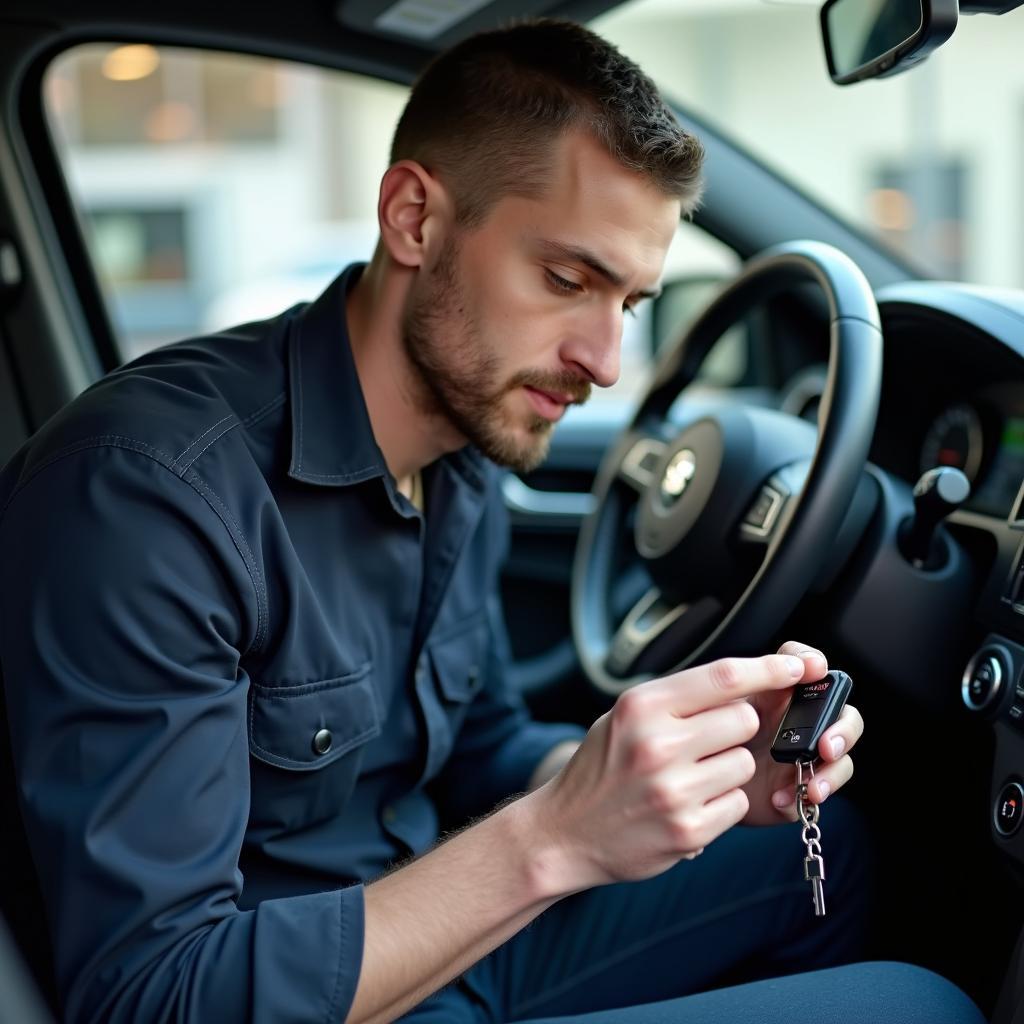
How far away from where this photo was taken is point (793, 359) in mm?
2090

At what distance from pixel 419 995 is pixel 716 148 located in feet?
4.11

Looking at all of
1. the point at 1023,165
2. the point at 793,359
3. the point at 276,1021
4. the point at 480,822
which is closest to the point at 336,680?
the point at 480,822

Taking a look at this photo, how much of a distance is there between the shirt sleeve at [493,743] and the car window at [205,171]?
1479 cm

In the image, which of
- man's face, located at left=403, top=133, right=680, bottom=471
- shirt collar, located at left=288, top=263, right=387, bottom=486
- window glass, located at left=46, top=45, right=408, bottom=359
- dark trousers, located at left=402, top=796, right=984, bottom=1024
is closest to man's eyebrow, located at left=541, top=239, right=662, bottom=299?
man's face, located at left=403, top=133, right=680, bottom=471

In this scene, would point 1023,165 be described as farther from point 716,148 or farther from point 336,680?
point 336,680

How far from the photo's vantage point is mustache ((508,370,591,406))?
4.07ft

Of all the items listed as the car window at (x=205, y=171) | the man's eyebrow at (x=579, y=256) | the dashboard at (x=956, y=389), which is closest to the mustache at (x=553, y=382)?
the man's eyebrow at (x=579, y=256)

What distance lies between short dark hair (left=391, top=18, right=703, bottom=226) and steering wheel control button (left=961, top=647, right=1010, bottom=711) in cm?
53

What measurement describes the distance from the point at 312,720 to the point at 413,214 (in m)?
0.51

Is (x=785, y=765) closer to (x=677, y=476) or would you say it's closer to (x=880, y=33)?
(x=677, y=476)

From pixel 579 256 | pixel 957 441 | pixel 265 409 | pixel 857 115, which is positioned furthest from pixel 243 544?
pixel 857 115

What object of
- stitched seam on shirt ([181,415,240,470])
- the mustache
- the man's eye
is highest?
the man's eye

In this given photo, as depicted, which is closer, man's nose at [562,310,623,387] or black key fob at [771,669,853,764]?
black key fob at [771,669,853,764]

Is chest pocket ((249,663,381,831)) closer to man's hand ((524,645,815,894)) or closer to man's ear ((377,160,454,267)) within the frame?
man's hand ((524,645,815,894))
